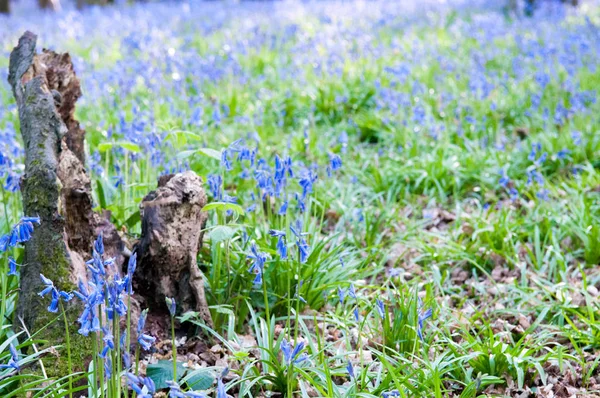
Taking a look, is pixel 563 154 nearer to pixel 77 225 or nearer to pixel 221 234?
pixel 221 234

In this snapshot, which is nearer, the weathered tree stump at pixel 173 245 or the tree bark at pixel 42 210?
the tree bark at pixel 42 210

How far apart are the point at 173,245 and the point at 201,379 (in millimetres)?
674

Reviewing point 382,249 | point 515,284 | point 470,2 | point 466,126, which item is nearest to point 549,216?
point 515,284

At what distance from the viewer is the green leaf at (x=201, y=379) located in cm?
261

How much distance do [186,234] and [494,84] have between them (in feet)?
19.1

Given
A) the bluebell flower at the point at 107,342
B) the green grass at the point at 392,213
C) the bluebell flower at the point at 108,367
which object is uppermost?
the bluebell flower at the point at 107,342

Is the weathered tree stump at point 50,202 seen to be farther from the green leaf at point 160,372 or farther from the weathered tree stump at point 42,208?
the green leaf at point 160,372

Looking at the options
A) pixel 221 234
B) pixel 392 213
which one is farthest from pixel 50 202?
pixel 392 213

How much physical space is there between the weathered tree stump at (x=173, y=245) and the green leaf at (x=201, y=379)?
1.52 feet

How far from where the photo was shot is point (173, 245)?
297 cm

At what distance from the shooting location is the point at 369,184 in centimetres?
535

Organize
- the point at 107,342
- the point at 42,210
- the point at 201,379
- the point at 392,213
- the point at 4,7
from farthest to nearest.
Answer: the point at 4,7, the point at 392,213, the point at 42,210, the point at 201,379, the point at 107,342

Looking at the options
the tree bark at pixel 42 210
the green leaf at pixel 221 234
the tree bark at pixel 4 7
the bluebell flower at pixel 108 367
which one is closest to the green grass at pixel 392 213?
the green leaf at pixel 221 234

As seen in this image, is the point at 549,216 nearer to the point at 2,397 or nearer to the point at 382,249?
the point at 382,249
